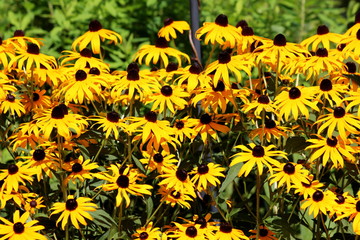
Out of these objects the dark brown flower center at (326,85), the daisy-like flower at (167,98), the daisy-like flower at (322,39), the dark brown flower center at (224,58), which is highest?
the dark brown flower center at (224,58)

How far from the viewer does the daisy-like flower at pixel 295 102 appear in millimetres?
2596

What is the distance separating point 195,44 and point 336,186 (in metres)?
1.02

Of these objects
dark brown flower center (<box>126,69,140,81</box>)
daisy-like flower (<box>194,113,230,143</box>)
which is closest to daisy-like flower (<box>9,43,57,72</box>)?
dark brown flower center (<box>126,69,140,81</box>)

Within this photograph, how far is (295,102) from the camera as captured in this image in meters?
2.63

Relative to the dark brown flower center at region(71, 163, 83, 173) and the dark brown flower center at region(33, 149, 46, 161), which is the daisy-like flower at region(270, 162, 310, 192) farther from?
the dark brown flower center at region(33, 149, 46, 161)

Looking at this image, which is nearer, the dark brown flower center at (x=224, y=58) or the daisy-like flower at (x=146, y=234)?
the daisy-like flower at (x=146, y=234)

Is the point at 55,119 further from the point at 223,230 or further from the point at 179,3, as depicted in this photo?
the point at 179,3

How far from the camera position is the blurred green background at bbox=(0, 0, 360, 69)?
16.1 ft

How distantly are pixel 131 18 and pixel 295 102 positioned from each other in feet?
9.11

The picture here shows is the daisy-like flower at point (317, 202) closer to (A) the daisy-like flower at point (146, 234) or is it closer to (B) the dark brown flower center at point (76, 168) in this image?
(A) the daisy-like flower at point (146, 234)

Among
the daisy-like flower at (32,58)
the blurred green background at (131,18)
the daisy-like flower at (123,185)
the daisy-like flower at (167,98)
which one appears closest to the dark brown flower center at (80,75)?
the daisy-like flower at (32,58)

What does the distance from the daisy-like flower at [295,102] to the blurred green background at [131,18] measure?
82.8 inches

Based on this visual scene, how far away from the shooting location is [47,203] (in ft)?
9.29

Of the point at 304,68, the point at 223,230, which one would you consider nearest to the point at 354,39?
the point at 304,68
